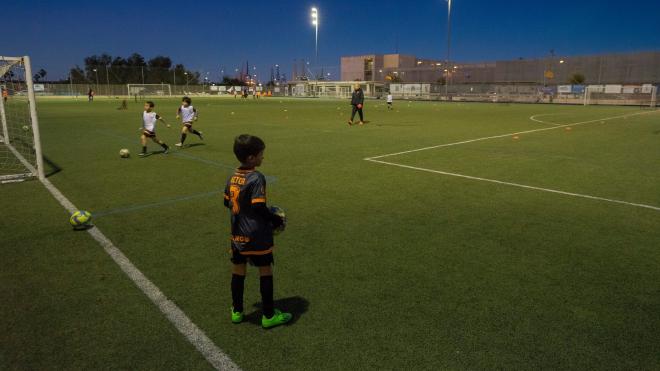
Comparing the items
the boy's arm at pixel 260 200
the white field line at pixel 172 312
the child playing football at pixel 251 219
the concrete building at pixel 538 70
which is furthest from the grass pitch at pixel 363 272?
the concrete building at pixel 538 70

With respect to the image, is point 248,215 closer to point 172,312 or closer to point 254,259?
point 254,259

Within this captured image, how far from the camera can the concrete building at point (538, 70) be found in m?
86.1

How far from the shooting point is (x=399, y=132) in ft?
62.5

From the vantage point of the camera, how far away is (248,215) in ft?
11.4

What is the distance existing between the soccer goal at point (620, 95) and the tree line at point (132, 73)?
82.7 metres

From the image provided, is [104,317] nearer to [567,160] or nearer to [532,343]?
[532,343]

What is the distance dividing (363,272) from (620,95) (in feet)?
199

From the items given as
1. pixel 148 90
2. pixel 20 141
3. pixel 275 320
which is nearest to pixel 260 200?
pixel 275 320

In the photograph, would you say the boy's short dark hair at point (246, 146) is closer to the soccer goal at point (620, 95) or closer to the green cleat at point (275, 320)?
the green cleat at point (275, 320)

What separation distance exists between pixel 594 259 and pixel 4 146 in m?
17.3

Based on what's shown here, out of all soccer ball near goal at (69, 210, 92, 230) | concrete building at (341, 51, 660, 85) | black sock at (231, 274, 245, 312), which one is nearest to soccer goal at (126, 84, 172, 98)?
concrete building at (341, 51, 660, 85)

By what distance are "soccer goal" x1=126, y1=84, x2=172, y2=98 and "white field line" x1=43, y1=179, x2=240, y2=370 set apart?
248ft

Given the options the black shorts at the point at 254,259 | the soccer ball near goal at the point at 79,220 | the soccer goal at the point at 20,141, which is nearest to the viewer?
the black shorts at the point at 254,259

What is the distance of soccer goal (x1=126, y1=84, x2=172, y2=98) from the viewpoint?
74750 mm
